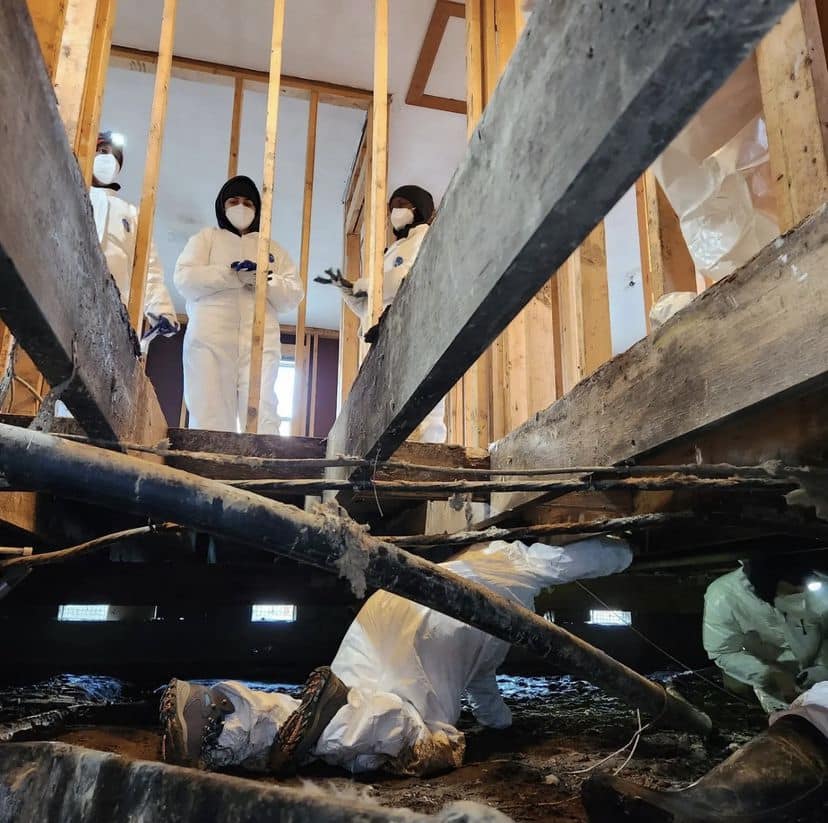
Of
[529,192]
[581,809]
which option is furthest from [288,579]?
[529,192]

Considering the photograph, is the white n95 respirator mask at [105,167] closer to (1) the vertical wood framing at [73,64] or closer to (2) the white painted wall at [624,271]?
(1) the vertical wood framing at [73,64]

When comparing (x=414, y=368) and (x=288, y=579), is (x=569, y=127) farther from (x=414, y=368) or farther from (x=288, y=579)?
(x=288, y=579)

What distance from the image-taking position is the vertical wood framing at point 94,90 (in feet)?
6.70

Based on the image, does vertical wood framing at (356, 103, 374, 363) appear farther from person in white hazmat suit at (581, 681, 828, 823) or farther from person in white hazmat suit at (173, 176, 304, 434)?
person in white hazmat suit at (581, 681, 828, 823)

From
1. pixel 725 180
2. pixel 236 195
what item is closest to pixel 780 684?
pixel 725 180

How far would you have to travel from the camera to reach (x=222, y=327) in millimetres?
3852

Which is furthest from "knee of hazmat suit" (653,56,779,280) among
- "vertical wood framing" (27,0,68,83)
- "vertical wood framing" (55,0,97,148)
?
"vertical wood framing" (27,0,68,83)

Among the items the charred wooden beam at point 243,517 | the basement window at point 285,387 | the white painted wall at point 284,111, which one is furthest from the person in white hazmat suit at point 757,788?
the basement window at point 285,387

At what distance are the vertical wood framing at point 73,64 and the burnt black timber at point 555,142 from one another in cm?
151

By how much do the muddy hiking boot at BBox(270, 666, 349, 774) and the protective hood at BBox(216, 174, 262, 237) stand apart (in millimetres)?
2905

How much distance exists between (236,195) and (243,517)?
3191mm

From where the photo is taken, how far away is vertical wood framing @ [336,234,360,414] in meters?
4.65

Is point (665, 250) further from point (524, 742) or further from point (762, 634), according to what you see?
point (762, 634)

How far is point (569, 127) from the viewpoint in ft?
1.93
